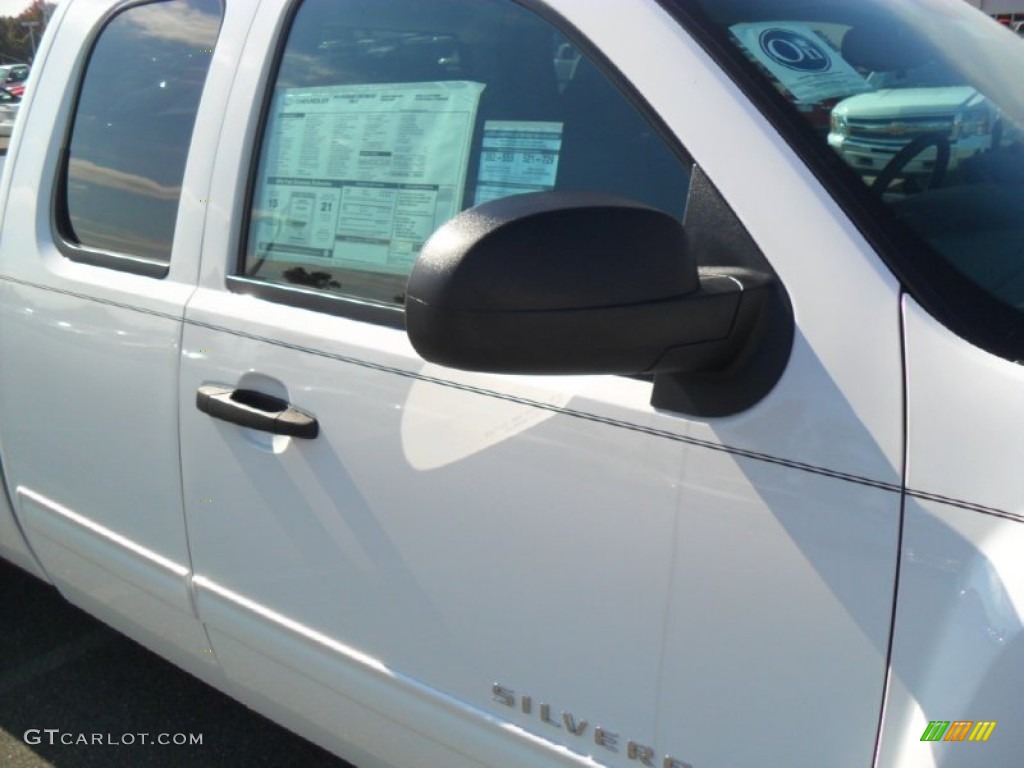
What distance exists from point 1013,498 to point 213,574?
4.91 feet

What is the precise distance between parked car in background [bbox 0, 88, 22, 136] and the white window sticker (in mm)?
16650

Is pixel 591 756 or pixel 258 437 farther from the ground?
pixel 258 437

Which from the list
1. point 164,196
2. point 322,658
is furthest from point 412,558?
point 164,196

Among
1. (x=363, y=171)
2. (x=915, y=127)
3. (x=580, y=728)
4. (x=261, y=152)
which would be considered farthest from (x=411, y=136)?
(x=580, y=728)

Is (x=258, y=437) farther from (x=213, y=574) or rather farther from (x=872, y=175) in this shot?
(x=872, y=175)

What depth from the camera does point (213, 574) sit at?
7.01ft

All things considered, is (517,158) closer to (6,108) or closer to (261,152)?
(261,152)

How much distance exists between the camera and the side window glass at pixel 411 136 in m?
1.61

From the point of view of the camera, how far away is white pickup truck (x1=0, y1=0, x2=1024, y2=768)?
123 cm

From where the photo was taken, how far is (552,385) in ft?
5.09

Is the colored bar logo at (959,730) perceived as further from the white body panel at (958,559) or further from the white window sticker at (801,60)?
the white window sticker at (801,60)

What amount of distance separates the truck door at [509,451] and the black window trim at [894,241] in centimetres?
3

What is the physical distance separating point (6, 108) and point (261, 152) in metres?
17.7

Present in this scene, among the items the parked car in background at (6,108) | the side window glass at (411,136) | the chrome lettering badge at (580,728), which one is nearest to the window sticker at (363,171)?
the side window glass at (411,136)
